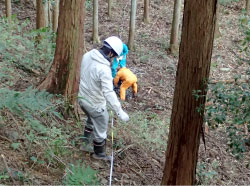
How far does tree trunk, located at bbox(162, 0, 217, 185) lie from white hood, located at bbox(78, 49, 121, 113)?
1.15m

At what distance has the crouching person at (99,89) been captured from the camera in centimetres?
542

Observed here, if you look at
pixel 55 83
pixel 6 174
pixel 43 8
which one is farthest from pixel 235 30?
pixel 6 174

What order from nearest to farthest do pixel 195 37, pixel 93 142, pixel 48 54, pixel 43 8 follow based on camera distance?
pixel 195 37
pixel 93 142
pixel 48 54
pixel 43 8

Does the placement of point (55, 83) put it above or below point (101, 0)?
below

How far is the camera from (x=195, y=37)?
436 cm

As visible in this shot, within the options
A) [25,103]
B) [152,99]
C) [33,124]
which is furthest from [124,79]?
[25,103]

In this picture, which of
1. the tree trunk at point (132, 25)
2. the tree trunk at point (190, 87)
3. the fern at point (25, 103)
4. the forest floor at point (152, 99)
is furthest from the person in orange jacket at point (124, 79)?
the tree trunk at point (190, 87)

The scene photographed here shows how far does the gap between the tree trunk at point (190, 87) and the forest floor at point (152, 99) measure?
52cm

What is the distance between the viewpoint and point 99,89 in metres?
5.63

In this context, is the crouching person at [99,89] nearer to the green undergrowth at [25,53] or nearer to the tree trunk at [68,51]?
the tree trunk at [68,51]

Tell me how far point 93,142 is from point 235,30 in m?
14.9

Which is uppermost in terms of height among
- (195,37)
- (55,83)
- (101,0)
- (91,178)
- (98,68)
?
(101,0)

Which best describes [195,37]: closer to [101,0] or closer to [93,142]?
[93,142]

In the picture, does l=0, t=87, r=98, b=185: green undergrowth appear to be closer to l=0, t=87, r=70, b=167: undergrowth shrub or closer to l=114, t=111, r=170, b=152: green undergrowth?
l=0, t=87, r=70, b=167: undergrowth shrub
